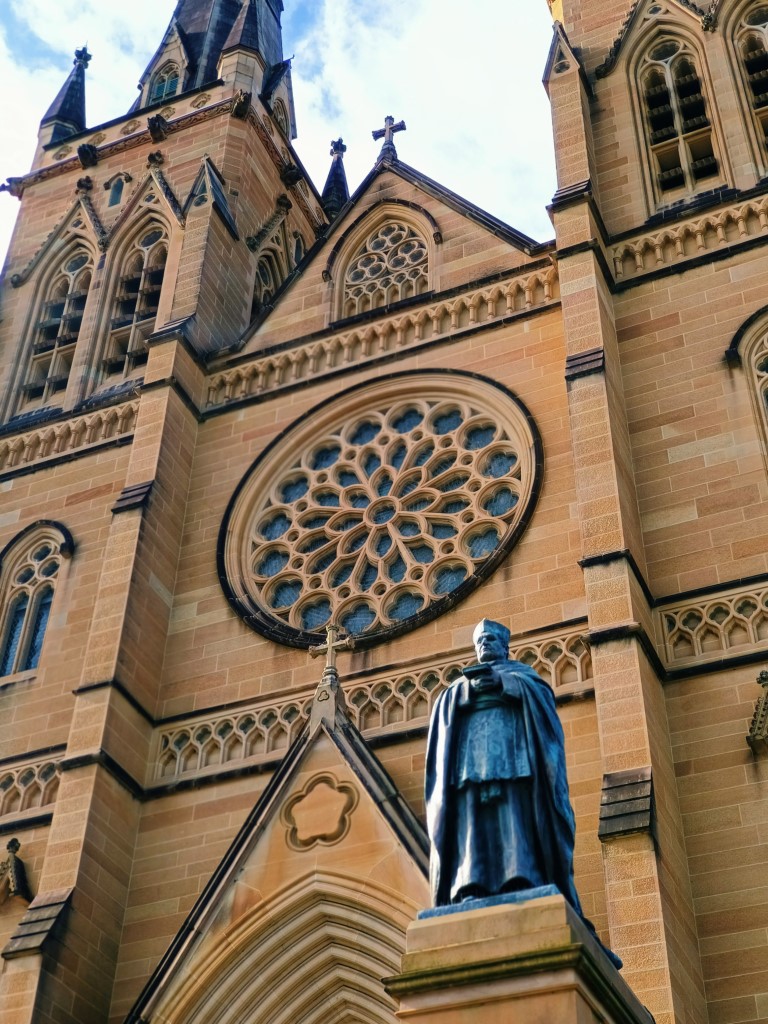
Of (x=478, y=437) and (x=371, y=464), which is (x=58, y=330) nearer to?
(x=371, y=464)

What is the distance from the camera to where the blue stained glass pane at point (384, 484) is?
16.5m

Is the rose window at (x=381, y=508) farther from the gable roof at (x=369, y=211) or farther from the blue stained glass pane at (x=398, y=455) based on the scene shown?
the gable roof at (x=369, y=211)

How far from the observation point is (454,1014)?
6879 millimetres

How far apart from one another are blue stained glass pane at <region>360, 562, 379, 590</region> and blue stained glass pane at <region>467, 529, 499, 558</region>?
Result: 3.72 ft

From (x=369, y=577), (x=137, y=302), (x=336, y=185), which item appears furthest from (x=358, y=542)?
(x=336, y=185)

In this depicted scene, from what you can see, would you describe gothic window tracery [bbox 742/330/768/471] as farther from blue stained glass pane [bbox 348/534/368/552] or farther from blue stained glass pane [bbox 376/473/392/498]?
blue stained glass pane [bbox 348/534/368/552]

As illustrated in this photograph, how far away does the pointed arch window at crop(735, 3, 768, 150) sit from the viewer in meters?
18.1

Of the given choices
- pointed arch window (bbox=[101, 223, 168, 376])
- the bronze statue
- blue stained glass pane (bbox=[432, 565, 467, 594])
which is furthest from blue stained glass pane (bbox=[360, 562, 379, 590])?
the bronze statue

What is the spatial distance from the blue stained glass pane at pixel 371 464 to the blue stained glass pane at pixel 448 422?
0.80 metres

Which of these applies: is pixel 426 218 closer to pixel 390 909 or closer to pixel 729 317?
pixel 729 317

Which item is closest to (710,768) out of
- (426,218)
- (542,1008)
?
(542,1008)

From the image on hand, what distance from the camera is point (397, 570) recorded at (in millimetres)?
15594

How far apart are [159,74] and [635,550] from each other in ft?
59.0

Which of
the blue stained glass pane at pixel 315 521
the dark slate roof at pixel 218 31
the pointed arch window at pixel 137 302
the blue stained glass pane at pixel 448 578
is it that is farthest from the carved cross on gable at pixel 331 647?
the dark slate roof at pixel 218 31
